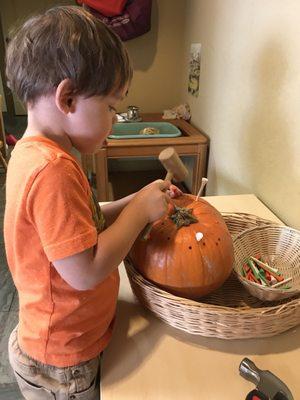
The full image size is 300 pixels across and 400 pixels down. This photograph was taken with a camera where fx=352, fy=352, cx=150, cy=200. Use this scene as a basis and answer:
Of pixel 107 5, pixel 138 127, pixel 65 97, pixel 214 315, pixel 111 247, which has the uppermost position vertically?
pixel 107 5

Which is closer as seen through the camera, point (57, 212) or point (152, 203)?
point (57, 212)

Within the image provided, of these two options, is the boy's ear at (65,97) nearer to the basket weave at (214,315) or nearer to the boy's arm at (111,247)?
the boy's arm at (111,247)

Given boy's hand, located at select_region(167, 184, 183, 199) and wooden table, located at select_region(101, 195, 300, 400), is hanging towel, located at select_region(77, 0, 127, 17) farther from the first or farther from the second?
wooden table, located at select_region(101, 195, 300, 400)

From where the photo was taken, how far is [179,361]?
597mm

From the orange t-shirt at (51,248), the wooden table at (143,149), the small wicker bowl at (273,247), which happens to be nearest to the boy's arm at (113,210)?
the orange t-shirt at (51,248)

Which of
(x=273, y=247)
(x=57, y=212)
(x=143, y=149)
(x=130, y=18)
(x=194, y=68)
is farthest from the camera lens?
(x=130, y=18)

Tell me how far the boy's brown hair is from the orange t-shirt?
0.30ft

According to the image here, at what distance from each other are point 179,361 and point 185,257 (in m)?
0.18

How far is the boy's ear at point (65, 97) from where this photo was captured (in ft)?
1.64

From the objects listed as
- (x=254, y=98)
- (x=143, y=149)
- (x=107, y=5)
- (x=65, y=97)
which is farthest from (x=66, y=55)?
(x=107, y=5)

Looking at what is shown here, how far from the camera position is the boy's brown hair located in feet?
1.63

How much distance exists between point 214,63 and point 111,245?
50.4 inches

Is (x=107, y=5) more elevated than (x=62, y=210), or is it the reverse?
(x=107, y=5)

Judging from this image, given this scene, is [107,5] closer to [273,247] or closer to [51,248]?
[273,247]
